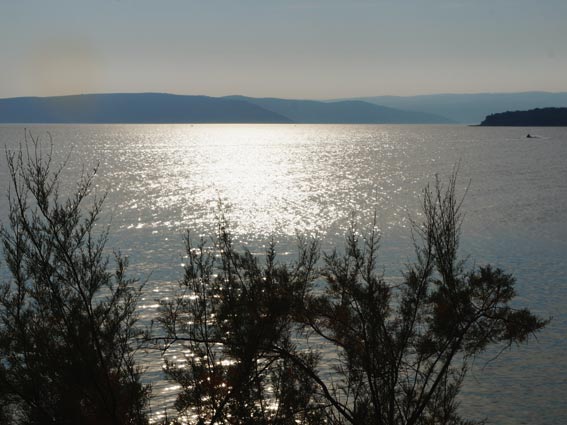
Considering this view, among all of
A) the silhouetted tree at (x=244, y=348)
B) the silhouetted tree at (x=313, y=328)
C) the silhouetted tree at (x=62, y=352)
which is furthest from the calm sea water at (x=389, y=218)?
the silhouetted tree at (x=62, y=352)

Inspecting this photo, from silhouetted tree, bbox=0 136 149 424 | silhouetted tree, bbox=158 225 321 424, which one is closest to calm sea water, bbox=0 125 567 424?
silhouetted tree, bbox=158 225 321 424

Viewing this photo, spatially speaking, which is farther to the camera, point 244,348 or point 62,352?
point 62,352

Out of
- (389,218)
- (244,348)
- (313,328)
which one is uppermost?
(244,348)

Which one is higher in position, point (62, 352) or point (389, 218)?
point (62, 352)

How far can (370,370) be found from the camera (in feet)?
59.6

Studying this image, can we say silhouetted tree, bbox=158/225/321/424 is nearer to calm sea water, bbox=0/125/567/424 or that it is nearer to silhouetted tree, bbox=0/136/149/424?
silhouetted tree, bbox=0/136/149/424

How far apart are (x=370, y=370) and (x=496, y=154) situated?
179 m

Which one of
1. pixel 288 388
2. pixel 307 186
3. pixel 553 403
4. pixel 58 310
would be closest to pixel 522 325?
pixel 288 388

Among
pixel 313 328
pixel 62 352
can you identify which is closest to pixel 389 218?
pixel 313 328

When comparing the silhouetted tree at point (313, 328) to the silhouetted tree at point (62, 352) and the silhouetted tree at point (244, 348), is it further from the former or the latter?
the silhouetted tree at point (62, 352)

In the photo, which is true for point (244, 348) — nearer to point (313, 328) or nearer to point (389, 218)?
point (313, 328)

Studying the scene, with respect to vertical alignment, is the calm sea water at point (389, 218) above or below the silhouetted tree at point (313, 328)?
below

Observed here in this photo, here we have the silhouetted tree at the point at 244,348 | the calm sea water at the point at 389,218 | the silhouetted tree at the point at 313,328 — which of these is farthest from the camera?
the calm sea water at the point at 389,218

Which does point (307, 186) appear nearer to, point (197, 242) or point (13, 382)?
point (197, 242)
